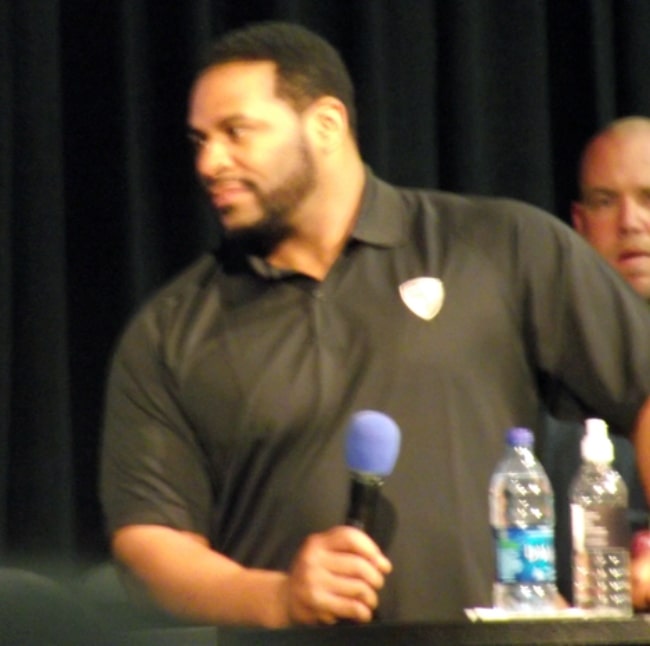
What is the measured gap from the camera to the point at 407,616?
2.08 meters

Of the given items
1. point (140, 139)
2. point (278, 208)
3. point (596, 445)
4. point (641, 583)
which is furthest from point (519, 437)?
point (140, 139)

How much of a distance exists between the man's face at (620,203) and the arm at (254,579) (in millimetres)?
1177

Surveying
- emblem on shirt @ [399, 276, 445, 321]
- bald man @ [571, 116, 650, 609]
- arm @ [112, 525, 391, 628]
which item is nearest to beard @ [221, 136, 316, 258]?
emblem on shirt @ [399, 276, 445, 321]

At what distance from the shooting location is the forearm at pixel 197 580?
6.24 ft

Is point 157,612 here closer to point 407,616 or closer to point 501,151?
point 407,616

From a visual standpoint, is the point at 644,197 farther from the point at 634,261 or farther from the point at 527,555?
the point at 527,555

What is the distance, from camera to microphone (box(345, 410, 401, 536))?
171cm

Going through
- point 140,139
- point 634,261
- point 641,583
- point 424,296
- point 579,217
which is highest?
point 140,139

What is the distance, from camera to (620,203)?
10.1 ft

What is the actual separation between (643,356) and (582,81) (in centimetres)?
161

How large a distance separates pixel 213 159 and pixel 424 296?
37cm

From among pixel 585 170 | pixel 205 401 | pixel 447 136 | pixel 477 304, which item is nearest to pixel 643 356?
pixel 477 304

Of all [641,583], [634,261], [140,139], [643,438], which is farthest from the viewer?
[140,139]

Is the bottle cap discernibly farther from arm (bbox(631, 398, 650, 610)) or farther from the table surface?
the table surface
